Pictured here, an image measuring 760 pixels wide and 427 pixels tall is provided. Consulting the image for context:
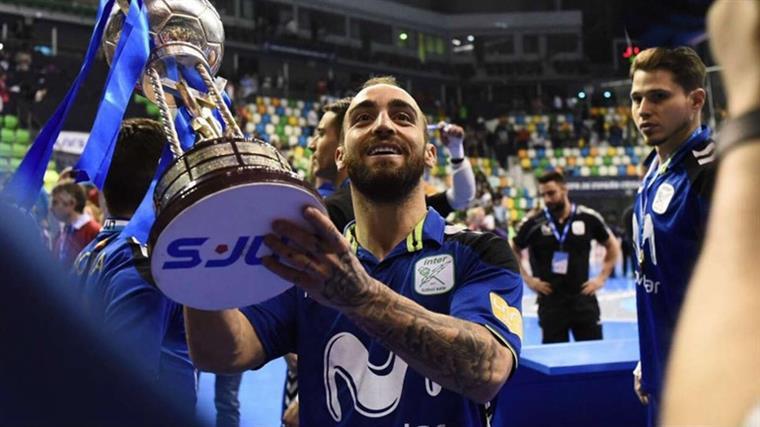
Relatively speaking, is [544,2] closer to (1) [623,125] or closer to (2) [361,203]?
(1) [623,125]

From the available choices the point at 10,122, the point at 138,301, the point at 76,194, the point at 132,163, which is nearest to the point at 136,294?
the point at 138,301

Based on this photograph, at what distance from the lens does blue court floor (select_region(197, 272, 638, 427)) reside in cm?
438

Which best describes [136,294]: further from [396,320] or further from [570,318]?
[570,318]

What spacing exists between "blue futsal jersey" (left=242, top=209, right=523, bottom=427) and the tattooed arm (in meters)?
0.10

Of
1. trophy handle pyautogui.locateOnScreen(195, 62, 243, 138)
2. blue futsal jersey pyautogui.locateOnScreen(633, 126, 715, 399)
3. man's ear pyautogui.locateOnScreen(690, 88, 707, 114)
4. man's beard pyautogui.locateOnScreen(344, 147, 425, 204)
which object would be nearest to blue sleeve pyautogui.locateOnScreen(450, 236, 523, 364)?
man's beard pyautogui.locateOnScreen(344, 147, 425, 204)

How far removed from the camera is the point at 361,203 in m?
1.76

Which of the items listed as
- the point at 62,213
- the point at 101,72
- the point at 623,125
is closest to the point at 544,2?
the point at 623,125

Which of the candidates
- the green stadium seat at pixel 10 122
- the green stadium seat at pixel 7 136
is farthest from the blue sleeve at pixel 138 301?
the green stadium seat at pixel 10 122

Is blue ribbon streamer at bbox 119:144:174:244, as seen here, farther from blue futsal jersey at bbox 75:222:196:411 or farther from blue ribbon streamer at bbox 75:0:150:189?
blue futsal jersey at bbox 75:222:196:411

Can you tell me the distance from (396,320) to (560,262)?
4387 mm

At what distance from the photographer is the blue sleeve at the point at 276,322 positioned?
1629 mm

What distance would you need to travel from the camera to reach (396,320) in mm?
1272

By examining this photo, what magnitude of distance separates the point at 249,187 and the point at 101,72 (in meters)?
16.2

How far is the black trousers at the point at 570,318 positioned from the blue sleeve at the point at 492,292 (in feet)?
13.0
